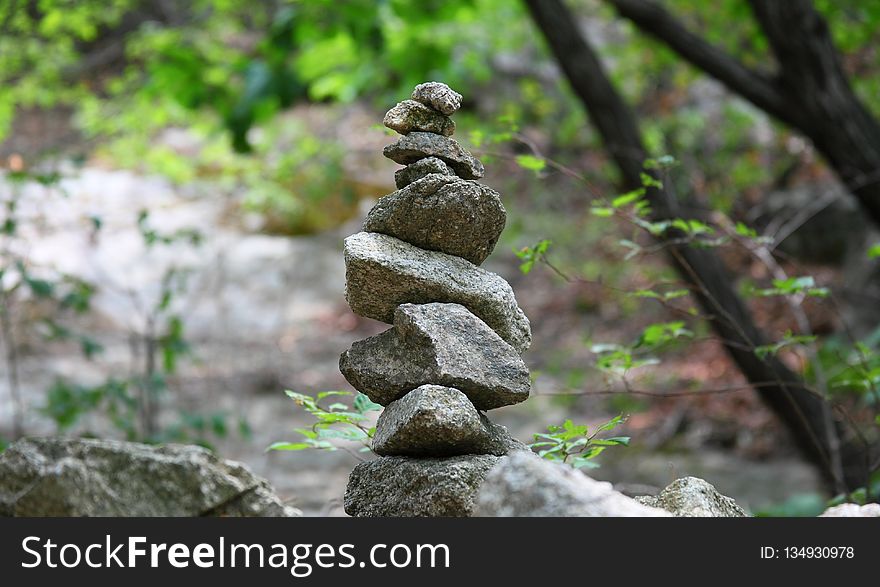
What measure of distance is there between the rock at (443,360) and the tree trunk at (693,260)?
2.50 metres

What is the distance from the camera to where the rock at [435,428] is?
1.97m

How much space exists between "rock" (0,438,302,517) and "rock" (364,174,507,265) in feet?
3.23

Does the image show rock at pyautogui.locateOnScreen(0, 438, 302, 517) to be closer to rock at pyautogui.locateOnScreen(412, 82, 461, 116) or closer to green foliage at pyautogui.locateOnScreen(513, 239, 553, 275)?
green foliage at pyautogui.locateOnScreen(513, 239, 553, 275)

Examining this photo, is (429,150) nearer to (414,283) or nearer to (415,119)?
(415,119)

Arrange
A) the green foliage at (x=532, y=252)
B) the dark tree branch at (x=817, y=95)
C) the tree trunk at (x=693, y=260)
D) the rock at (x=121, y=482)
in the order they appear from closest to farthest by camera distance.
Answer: the rock at (x=121, y=482) < the green foliage at (x=532, y=252) < the tree trunk at (x=693, y=260) < the dark tree branch at (x=817, y=95)

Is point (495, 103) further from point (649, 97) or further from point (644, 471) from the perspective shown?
point (644, 471)

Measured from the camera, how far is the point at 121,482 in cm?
271

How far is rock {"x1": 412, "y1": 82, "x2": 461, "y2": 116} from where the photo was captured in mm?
2268

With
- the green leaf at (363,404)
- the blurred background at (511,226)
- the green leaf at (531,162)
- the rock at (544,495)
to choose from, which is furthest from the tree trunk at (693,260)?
the rock at (544,495)

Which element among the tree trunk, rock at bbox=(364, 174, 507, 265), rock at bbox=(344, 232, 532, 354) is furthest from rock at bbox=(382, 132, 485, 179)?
the tree trunk

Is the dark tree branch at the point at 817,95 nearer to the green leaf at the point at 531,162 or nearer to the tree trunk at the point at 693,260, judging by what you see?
the tree trunk at the point at 693,260

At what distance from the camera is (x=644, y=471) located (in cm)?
770

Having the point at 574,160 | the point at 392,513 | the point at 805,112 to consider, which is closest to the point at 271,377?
the point at 574,160
